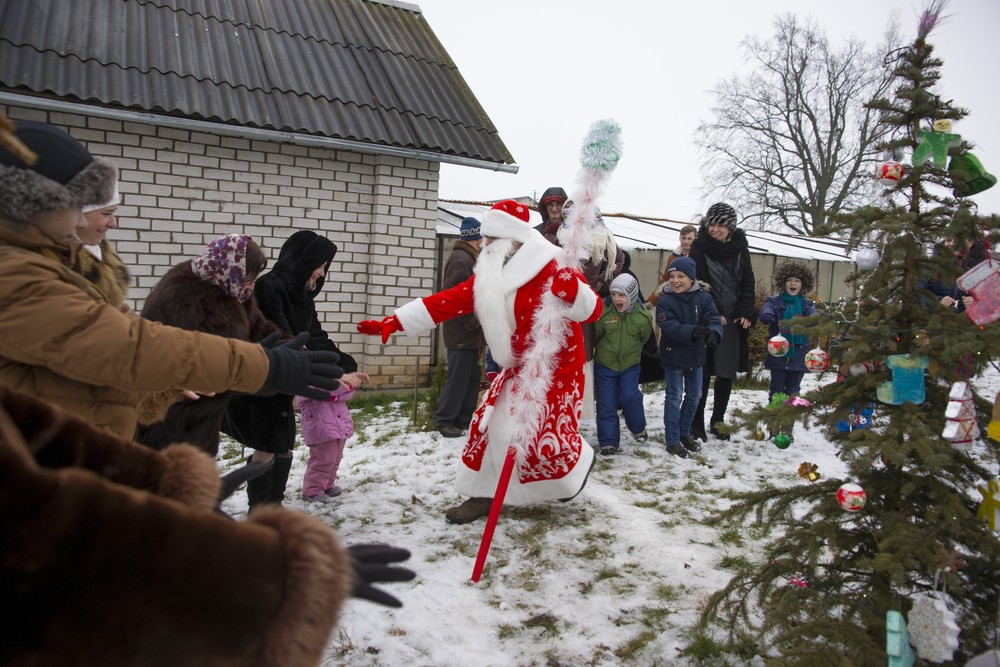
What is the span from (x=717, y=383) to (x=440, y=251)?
353 cm

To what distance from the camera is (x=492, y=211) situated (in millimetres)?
4168

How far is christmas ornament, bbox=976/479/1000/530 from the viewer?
2.18 m

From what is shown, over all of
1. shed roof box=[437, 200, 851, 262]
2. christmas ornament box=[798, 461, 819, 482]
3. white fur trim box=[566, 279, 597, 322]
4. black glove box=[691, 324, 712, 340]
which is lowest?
christmas ornament box=[798, 461, 819, 482]

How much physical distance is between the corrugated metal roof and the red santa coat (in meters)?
3.64

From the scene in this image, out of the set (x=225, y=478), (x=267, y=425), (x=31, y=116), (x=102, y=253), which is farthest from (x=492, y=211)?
(x=31, y=116)

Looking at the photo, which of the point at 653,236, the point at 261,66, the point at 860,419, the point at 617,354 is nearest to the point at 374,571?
the point at 860,419

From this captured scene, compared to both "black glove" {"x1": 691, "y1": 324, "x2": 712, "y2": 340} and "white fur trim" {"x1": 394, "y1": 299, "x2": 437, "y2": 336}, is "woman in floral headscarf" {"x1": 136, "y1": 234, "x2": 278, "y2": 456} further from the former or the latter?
"black glove" {"x1": 691, "y1": 324, "x2": 712, "y2": 340}

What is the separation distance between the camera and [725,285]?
6281 mm

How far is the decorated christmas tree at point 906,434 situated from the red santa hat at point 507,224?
1.92 m

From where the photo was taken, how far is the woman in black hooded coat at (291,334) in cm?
386

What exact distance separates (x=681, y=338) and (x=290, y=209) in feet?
13.9

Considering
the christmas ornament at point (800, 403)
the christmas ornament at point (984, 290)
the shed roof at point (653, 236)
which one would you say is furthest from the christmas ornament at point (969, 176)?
the shed roof at point (653, 236)

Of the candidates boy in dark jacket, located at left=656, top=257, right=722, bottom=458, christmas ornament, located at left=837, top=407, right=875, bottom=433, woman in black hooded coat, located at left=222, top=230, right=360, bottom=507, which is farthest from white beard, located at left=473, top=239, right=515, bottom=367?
boy in dark jacket, located at left=656, top=257, right=722, bottom=458

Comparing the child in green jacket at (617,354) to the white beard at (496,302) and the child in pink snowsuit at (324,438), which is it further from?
the child in pink snowsuit at (324,438)
